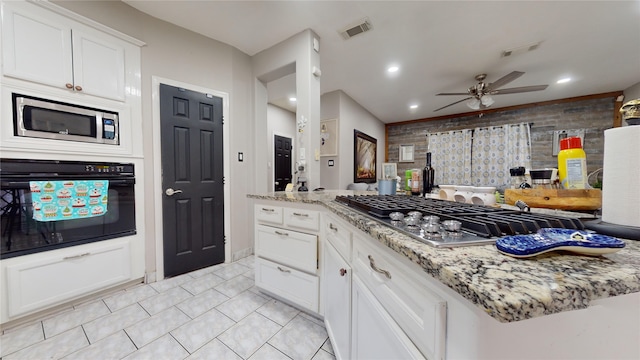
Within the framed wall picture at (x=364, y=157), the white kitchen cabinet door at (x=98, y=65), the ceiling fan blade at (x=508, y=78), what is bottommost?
the framed wall picture at (x=364, y=157)

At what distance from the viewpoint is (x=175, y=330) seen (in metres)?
1.38

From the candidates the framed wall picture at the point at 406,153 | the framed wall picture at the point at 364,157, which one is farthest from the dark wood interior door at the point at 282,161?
the framed wall picture at the point at 406,153

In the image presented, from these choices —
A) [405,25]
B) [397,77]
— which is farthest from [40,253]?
[397,77]

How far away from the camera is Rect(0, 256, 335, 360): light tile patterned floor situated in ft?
4.00

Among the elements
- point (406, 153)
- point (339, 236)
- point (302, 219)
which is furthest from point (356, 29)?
point (406, 153)

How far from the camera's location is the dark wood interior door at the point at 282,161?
467cm

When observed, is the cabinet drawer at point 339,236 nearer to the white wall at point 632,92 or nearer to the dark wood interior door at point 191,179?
the dark wood interior door at point 191,179

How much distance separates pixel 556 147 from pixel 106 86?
701 cm

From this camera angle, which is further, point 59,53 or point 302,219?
point 59,53

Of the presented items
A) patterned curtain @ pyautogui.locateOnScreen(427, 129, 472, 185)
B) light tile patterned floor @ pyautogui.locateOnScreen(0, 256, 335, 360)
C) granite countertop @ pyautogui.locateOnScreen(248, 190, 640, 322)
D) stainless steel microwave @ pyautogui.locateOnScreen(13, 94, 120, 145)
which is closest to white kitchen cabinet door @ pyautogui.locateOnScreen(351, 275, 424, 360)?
granite countertop @ pyautogui.locateOnScreen(248, 190, 640, 322)

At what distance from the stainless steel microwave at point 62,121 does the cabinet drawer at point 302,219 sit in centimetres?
164

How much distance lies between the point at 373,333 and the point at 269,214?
3.64 feet

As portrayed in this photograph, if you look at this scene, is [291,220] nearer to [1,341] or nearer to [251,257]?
[251,257]

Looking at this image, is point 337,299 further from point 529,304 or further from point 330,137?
point 330,137
